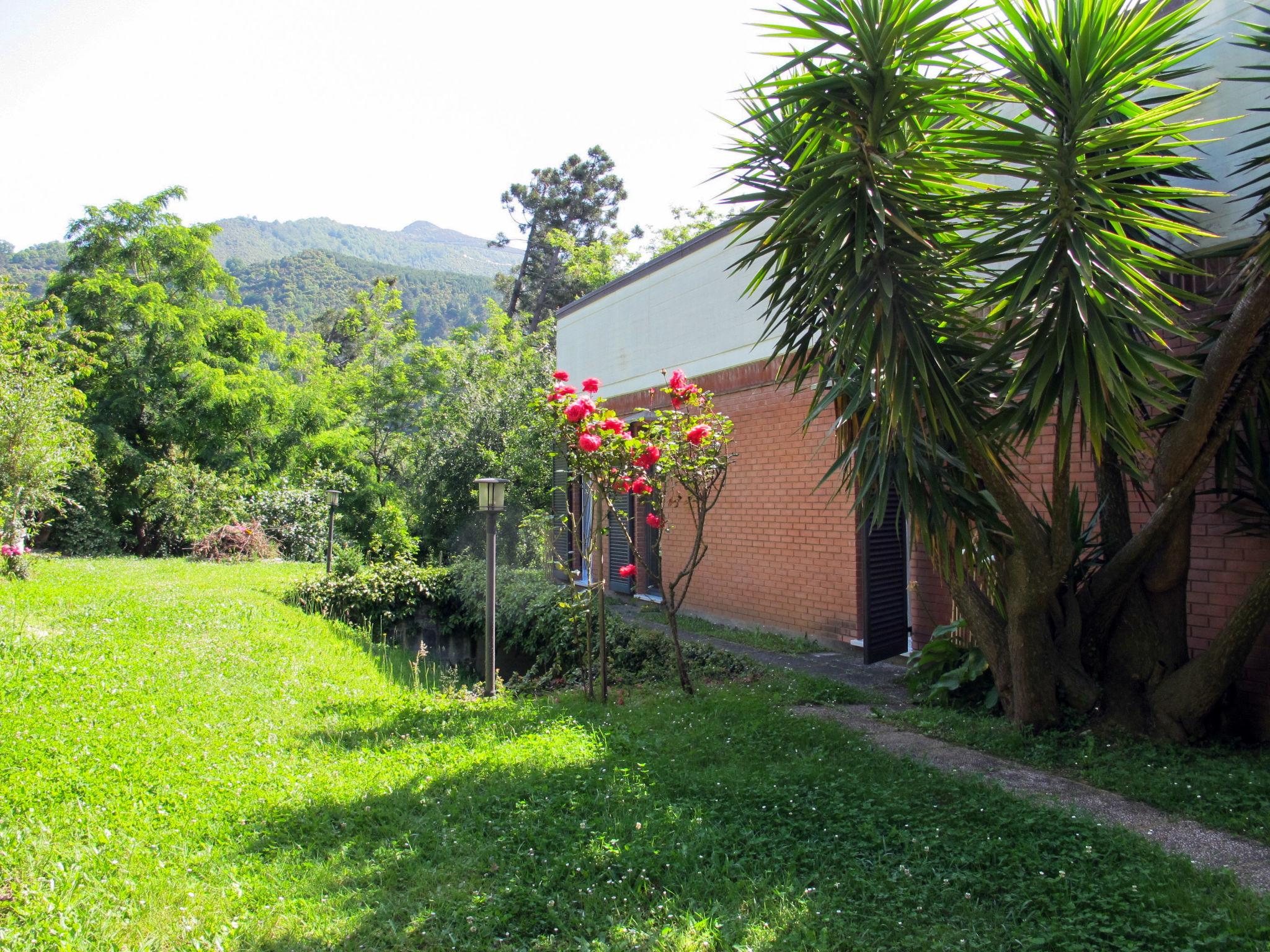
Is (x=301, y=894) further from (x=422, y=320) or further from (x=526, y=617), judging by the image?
(x=422, y=320)

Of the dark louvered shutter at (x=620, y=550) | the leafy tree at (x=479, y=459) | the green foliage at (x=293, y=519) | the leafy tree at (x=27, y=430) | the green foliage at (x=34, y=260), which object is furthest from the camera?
the green foliage at (x=34, y=260)

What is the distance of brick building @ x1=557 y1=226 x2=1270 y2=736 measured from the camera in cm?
507

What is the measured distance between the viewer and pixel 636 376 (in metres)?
12.2

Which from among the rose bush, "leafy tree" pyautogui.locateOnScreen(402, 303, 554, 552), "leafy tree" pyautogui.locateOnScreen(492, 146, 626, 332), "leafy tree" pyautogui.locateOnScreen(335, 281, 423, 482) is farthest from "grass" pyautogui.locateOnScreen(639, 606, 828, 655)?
"leafy tree" pyautogui.locateOnScreen(492, 146, 626, 332)

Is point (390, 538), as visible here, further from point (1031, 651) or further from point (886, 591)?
point (1031, 651)

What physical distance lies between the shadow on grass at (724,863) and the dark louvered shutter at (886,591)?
107 inches

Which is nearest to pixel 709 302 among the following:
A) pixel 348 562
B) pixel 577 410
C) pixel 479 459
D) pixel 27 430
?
pixel 577 410

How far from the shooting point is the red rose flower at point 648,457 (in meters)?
5.90

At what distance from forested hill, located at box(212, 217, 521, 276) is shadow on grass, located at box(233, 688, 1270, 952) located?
12624cm

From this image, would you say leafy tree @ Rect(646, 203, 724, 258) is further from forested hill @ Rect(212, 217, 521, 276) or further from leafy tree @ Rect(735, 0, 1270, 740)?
forested hill @ Rect(212, 217, 521, 276)

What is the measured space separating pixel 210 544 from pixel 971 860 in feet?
62.3

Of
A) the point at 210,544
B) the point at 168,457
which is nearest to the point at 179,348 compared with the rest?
the point at 168,457

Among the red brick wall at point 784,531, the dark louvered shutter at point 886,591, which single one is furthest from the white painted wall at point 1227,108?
the dark louvered shutter at point 886,591

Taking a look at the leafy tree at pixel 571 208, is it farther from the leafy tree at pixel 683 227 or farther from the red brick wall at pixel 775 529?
the red brick wall at pixel 775 529
